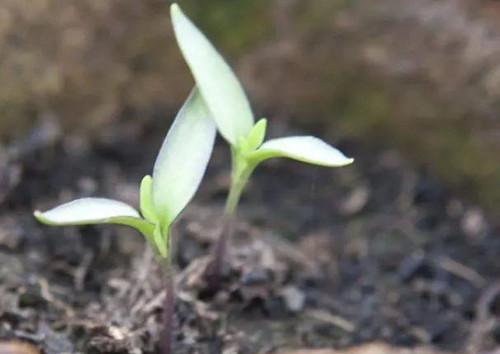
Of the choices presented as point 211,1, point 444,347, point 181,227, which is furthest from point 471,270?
point 211,1

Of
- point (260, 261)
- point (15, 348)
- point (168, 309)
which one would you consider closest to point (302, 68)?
point (260, 261)

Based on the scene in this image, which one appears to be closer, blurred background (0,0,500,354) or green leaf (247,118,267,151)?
green leaf (247,118,267,151)

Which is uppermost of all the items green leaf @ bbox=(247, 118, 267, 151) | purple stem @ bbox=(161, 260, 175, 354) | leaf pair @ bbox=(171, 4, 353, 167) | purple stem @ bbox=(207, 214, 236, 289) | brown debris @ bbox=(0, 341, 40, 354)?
leaf pair @ bbox=(171, 4, 353, 167)

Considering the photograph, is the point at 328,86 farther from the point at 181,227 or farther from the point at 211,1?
the point at 181,227

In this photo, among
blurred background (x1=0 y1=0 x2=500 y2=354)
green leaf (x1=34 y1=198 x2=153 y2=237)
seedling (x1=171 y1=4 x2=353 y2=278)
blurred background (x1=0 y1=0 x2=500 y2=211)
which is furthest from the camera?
blurred background (x1=0 y1=0 x2=500 y2=211)

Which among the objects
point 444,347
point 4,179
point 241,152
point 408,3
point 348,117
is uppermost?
point 408,3

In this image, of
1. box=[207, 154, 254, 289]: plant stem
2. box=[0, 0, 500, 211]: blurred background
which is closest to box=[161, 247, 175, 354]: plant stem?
box=[207, 154, 254, 289]: plant stem

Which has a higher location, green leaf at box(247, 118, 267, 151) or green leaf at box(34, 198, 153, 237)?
green leaf at box(247, 118, 267, 151)

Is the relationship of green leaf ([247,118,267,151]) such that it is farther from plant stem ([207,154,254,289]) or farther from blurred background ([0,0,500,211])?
blurred background ([0,0,500,211])
